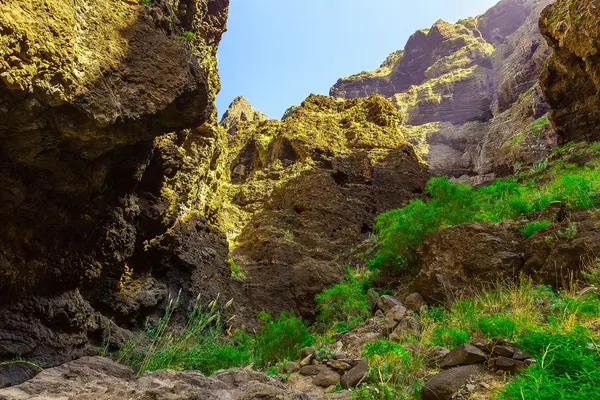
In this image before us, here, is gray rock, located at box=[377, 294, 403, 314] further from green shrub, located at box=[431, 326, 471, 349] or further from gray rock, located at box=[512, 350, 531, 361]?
gray rock, located at box=[512, 350, 531, 361]

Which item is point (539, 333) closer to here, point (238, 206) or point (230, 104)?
point (238, 206)

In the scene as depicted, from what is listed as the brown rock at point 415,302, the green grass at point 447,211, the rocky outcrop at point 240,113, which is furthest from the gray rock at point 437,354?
the rocky outcrop at point 240,113

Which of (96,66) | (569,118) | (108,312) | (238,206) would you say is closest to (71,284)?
(108,312)

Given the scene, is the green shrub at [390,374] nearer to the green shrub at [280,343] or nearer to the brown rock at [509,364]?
the brown rock at [509,364]

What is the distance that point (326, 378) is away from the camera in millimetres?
4535

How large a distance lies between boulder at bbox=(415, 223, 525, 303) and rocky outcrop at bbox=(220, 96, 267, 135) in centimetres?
4943

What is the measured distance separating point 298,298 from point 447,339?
423 inches

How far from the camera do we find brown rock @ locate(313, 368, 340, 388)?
4464 mm

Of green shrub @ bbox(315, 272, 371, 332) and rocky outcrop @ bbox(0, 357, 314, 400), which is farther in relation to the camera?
green shrub @ bbox(315, 272, 371, 332)

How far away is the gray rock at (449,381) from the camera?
319cm

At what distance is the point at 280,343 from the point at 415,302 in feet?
8.67

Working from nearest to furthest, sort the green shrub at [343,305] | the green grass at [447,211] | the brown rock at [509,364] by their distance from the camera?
the brown rock at [509,364]
the green grass at [447,211]
the green shrub at [343,305]

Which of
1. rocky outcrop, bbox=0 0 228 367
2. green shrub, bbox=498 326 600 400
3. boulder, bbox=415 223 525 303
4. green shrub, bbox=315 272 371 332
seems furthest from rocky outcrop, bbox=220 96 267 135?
green shrub, bbox=498 326 600 400

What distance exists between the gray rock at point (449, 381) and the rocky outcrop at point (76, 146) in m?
4.64
